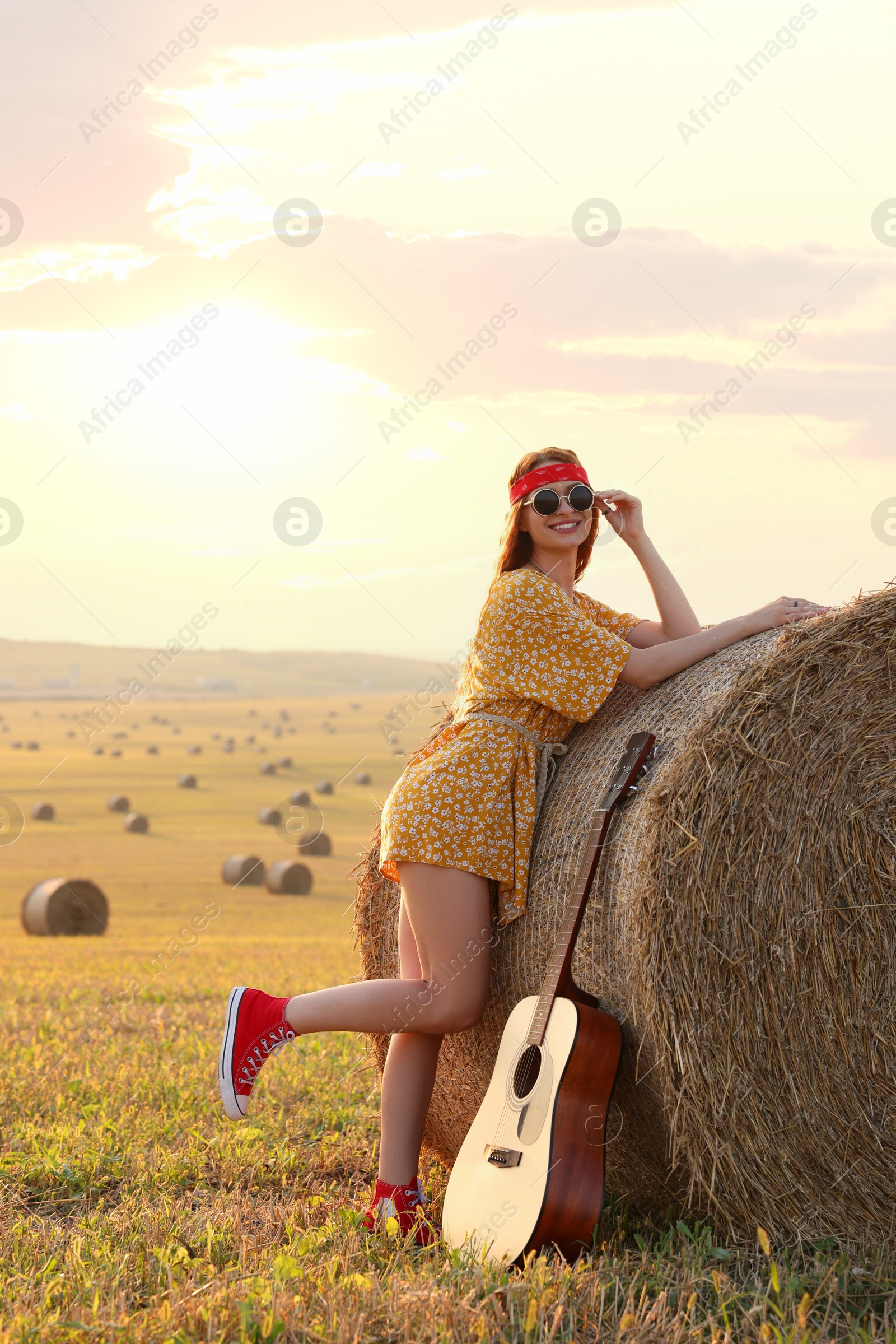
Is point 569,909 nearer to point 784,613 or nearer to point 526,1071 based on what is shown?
point 526,1071

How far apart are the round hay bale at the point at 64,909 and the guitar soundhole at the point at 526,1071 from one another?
16691 mm

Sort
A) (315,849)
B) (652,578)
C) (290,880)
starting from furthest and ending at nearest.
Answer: (315,849) < (290,880) < (652,578)

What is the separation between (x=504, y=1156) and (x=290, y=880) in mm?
23263

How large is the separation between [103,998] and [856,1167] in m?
6.33

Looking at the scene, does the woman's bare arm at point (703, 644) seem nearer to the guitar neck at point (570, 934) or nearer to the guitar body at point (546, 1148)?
the guitar neck at point (570, 934)

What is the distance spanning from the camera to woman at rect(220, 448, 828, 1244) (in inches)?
158

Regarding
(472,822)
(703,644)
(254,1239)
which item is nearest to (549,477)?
(703,644)

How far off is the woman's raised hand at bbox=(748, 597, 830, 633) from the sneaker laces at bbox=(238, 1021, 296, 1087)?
2.28 m

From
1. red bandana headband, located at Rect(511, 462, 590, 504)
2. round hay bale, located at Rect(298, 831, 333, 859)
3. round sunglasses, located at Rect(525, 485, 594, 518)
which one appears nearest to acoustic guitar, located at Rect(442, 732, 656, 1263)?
round sunglasses, located at Rect(525, 485, 594, 518)

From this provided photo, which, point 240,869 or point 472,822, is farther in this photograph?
point 240,869

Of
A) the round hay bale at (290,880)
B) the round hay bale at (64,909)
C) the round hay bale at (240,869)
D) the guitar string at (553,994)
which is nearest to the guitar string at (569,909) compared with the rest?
the guitar string at (553,994)

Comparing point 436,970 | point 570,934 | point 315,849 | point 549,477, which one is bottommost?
point 436,970

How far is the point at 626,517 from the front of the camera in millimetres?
4641

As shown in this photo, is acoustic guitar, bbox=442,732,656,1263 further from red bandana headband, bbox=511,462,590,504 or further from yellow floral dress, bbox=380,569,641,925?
red bandana headband, bbox=511,462,590,504
